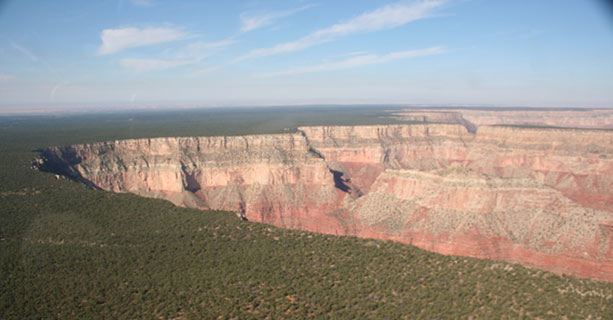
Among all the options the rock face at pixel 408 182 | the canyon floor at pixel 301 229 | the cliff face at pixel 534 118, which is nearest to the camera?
the canyon floor at pixel 301 229

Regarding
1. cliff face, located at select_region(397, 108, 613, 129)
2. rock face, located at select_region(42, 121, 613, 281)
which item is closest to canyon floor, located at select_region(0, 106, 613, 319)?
rock face, located at select_region(42, 121, 613, 281)

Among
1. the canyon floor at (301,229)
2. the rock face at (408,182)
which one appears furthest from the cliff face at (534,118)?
the canyon floor at (301,229)

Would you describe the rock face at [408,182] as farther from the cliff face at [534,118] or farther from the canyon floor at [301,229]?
the cliff face at [534,118]

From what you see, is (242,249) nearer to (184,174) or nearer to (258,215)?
(258,215)

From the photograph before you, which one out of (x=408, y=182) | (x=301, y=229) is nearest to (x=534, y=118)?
(x=408, y=182)

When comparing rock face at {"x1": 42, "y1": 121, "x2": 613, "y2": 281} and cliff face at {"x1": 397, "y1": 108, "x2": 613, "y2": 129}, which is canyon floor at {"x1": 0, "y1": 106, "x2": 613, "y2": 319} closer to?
rock face at {"x1": 42, "y1": 121, "x2": 613, "y2": 281}

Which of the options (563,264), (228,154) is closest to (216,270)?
(563,264)
